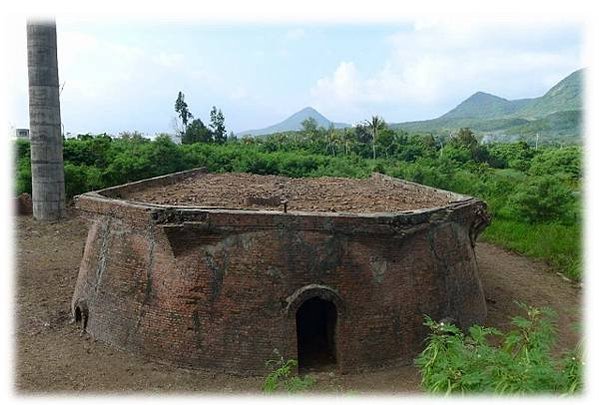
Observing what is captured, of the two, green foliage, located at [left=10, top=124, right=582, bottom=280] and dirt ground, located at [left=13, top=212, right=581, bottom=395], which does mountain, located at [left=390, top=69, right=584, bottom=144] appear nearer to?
green foliage, located at [left=10, top=124, right=582, bottom=280]

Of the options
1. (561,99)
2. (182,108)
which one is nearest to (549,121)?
(561,99)

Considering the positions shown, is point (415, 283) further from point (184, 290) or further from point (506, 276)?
point (506, 276)

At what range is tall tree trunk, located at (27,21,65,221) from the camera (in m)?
18.5

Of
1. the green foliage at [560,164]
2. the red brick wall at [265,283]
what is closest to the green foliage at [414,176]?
the green foliage at [560,164]

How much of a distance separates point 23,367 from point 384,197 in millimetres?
7458

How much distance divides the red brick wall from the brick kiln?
1 centimetres

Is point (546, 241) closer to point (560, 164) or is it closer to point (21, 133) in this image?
point (560, 164)

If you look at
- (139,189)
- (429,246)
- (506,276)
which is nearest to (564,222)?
(506,276)

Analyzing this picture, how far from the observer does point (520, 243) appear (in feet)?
59.9

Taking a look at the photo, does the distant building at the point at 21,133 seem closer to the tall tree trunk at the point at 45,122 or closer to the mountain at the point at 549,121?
the tall tree trunk at the point at 45,122

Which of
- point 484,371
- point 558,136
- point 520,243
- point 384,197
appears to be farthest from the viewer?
point 558,136

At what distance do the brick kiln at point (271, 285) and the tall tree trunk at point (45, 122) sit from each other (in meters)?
10.9

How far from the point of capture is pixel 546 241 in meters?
17.9

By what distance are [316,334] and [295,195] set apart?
165 inches
